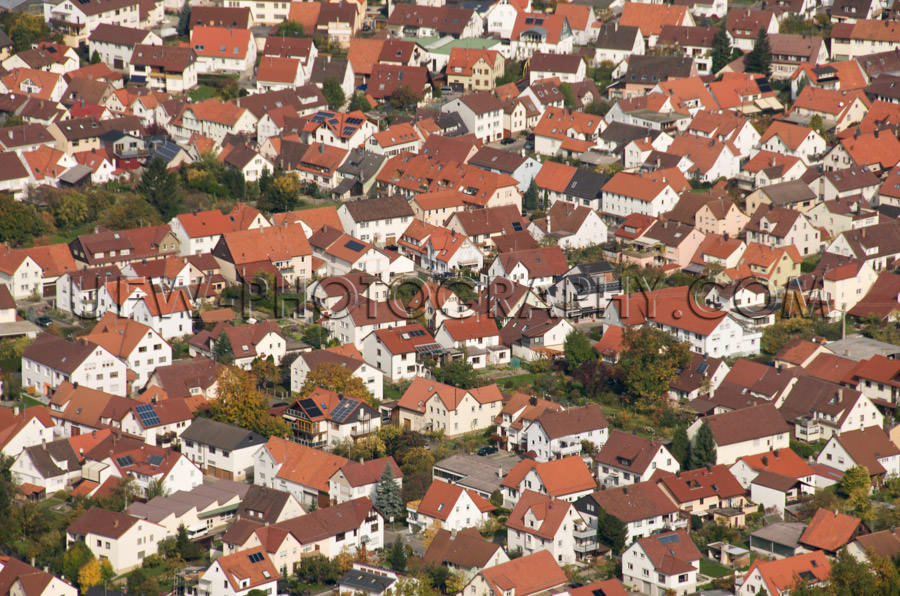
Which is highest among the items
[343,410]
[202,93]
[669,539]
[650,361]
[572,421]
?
[669,539]

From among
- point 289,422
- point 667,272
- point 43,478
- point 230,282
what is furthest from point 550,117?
point 43,478

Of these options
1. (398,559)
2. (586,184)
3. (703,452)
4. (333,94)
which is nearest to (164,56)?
(333,94)

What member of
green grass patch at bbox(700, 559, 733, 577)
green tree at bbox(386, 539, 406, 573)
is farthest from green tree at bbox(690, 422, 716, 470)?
green tree at bbox(386, 539, 406, 573)

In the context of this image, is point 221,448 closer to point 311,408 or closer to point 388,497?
point 311,408

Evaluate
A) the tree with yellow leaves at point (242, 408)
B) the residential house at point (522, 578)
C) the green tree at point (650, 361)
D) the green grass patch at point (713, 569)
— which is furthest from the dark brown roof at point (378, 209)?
the green grass patch at point (713, 569)

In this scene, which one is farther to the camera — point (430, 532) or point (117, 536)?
point (430, 532)

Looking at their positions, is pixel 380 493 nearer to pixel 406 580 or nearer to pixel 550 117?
pixel 406 580
